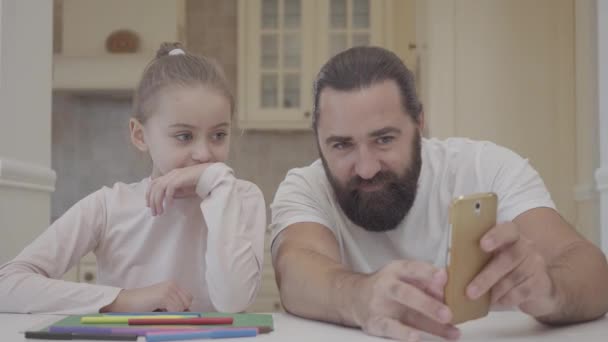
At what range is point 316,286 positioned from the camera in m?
1.13

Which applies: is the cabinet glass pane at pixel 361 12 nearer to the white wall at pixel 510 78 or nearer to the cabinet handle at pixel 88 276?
the white wall at pixel 510 78

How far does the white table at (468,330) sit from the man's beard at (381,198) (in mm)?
359

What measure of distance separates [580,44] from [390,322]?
87.1 inches

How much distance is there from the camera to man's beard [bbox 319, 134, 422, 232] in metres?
1.43

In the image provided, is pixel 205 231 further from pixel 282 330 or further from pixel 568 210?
pixel 568 210

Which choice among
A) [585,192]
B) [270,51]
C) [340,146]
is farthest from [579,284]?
[270,51]

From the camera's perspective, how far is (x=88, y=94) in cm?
418

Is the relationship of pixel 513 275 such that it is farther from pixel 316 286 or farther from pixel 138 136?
pixel 138 136

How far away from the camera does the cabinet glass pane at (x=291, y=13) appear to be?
13.5 feet

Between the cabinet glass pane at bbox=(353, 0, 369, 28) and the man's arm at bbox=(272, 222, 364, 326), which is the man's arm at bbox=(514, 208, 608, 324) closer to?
the man's arm at bbox=(272, 222, 364, 326)

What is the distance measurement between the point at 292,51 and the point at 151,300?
3063mm

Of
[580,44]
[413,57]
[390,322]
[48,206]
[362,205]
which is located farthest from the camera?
[413,57]

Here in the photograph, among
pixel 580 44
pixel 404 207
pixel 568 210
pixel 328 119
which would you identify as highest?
pixel 580 44

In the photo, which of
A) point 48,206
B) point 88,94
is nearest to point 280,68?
point 88,94
